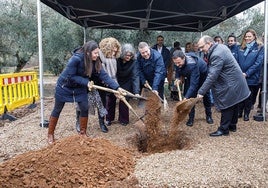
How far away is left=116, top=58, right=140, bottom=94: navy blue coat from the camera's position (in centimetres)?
562

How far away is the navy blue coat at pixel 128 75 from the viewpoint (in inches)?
221

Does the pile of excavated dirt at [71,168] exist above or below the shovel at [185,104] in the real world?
below

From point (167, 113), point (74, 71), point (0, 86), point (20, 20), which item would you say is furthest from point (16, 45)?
point (74, 71)

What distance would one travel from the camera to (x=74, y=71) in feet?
14.6

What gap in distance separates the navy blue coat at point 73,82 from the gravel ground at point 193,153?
0.80m

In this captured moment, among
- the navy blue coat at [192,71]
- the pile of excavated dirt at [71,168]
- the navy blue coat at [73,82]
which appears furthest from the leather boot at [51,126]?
the navy blue coat at [192,71]

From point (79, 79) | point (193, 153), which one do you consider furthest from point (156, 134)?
point (79, 79)

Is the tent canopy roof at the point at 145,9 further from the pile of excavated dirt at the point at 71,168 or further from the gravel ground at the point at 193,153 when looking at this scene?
the pile of excavated dirt at the point at 71,168

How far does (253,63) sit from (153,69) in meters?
1.90

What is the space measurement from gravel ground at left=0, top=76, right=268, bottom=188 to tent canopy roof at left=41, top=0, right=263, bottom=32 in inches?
103

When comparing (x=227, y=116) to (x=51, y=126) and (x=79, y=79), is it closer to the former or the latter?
(x=79, y=79)

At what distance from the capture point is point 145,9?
7.26m

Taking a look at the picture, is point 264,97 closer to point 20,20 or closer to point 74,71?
point 74,71

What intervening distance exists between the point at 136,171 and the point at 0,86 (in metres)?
4.27
